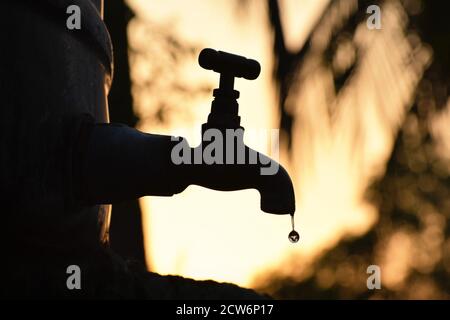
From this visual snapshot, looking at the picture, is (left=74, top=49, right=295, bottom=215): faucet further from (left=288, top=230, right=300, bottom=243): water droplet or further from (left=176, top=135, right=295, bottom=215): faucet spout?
(left=288, top=230, right=300, bottom=243): water droplet

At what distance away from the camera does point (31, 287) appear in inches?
76.9

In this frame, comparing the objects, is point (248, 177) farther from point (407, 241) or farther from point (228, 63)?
point (407, 241)

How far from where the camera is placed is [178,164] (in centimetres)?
190

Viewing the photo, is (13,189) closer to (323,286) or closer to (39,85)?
(39,85)

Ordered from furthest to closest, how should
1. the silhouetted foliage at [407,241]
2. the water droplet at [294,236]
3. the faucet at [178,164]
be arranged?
the silhouetted foliage at [407,241] → the water droplet at [294,236] → the faucet at [178,164]

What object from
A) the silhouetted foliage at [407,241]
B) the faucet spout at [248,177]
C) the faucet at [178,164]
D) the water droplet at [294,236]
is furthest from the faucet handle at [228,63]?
the silhouetted foliage at [407,241]

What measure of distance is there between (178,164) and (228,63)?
25 cm

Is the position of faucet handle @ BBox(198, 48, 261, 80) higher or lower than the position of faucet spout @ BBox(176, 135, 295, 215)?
higher

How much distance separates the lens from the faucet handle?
195cm

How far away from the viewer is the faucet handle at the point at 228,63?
1954mm

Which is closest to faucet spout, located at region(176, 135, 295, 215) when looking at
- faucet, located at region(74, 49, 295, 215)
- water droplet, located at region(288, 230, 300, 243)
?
faucet, located at region(74, 49, 295, 215)

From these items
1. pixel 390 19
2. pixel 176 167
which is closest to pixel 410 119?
pixel 390 19

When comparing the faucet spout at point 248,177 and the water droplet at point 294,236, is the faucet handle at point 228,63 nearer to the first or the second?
the faucet spout at point 248,177
